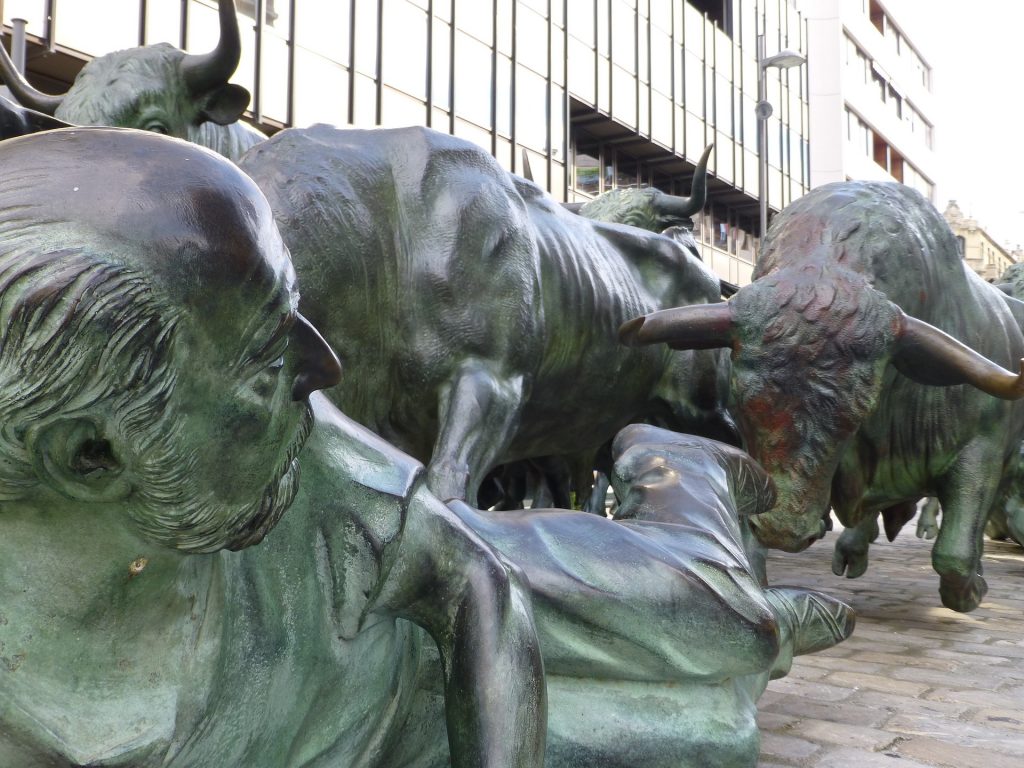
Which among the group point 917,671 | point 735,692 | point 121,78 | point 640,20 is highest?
point 640,20

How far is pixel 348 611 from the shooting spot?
5.51ft

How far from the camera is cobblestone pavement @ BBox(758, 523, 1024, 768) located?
9.11ft

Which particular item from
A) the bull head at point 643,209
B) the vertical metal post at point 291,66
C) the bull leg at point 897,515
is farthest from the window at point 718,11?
the bull leg at point 897,515

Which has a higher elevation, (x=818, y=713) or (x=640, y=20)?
(x=640, y=20)

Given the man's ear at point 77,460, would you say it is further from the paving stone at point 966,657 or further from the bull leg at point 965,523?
the bull leg at point 965,523

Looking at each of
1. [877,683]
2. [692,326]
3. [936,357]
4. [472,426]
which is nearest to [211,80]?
[472,426]

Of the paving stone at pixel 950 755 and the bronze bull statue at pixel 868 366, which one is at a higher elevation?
the bronze bull statue at pixel 868 366

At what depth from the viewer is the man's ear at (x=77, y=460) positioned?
119 cm

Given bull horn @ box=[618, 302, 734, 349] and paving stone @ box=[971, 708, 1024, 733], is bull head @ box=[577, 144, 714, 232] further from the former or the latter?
paving stone @ box=[971, 708, 1024, 733]

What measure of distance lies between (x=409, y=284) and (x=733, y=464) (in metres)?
1.31

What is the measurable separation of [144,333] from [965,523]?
4.13 m

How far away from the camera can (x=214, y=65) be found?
419 cm

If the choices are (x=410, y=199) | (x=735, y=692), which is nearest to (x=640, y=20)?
(x=410, y=199)

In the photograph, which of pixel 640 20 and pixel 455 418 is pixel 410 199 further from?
pixel 640 20
